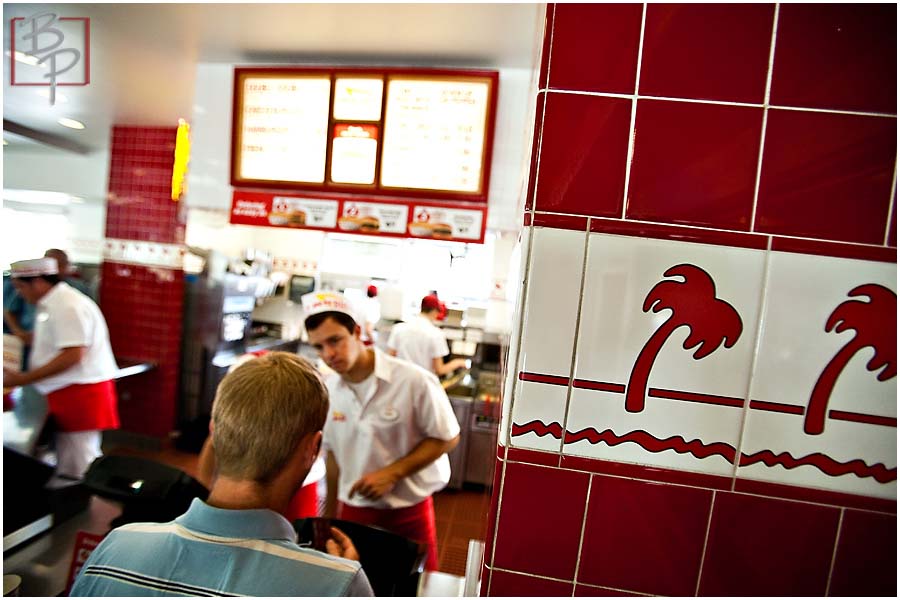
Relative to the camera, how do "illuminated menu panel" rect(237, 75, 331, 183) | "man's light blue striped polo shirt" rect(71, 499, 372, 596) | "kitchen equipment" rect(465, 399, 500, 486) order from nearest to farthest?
"man's light blue striped polo shirt" rect(71, 499, 372, 596), "kitchen equipment" rect(465, 399, 500, 486), "illuminated menu panel" rect(237, 75, 331, 183)

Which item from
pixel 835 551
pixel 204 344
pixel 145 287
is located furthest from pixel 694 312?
pixel 145 287

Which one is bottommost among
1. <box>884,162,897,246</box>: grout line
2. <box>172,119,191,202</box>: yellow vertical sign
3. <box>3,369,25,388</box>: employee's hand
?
<box>3,369,25,388</box>: employee's hand

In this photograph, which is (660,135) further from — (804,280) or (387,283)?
(387,283)

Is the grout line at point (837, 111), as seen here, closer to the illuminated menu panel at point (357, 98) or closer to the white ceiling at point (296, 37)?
the white ceiling at point (296, 37)

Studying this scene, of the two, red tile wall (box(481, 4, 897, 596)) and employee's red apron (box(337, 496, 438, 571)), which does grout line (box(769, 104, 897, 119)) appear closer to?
red tile wall (box(481, 4, 897, 596))

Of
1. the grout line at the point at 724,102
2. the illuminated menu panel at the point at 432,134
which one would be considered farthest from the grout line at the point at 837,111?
the illuminated menu panel at the point at 432,134

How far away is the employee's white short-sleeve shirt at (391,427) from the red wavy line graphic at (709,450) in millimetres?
875

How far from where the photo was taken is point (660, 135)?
0.78 m

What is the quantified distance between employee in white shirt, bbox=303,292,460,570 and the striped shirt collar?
2.23 ft

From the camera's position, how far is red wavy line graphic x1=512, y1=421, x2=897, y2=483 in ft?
2.55

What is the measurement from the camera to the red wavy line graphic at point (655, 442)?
79 cm

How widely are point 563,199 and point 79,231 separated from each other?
15.8 ft

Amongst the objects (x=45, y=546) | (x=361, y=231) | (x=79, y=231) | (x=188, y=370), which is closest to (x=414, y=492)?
(x=361, y=231)

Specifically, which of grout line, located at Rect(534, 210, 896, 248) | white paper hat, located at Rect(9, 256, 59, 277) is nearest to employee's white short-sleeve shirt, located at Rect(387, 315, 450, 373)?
grout line, located at Rect(534, 210, 896, 248)
